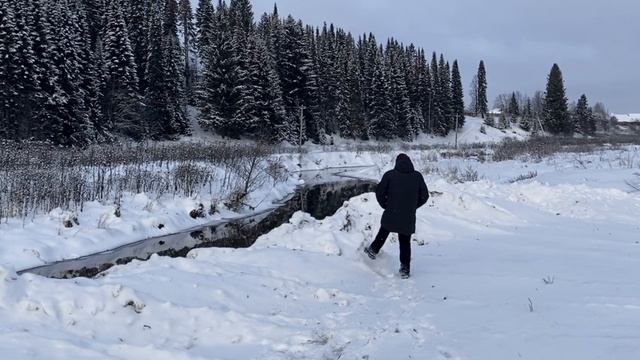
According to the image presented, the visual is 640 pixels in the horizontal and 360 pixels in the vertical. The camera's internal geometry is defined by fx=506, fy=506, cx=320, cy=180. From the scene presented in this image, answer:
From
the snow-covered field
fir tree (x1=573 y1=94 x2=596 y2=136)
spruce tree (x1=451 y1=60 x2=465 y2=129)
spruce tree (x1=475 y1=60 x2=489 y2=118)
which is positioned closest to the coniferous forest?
spruce tree (x1=451 y1=60 x2=465 y2=129)

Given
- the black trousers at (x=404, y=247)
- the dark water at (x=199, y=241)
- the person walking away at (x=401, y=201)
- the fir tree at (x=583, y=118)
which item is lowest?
the dark water at (x=199, y=241)

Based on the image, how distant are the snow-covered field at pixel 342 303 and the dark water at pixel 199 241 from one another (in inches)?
45.1

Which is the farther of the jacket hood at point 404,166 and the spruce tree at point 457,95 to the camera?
the spruce tree at point 457,95

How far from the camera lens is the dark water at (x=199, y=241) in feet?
32.4

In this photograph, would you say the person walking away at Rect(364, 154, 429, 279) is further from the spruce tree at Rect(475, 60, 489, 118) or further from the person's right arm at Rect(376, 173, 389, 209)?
the spruce tree at Rect(475, 60, 489, 118)

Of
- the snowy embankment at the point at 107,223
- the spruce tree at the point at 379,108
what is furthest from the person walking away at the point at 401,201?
the spruce tree at the point at 379,108

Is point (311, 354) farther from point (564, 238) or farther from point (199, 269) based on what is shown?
point (564, 238)

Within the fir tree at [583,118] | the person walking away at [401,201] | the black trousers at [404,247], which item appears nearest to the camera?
the black trousers at [404,247]

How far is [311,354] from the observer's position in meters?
4.33

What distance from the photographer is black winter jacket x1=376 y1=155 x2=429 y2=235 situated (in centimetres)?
752

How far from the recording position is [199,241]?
1295cm

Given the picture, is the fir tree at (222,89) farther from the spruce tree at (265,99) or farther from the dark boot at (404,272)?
the dark boot at (404,272)

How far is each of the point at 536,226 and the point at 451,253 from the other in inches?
135

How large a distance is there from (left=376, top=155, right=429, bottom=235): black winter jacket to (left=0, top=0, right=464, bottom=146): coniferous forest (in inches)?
1159
